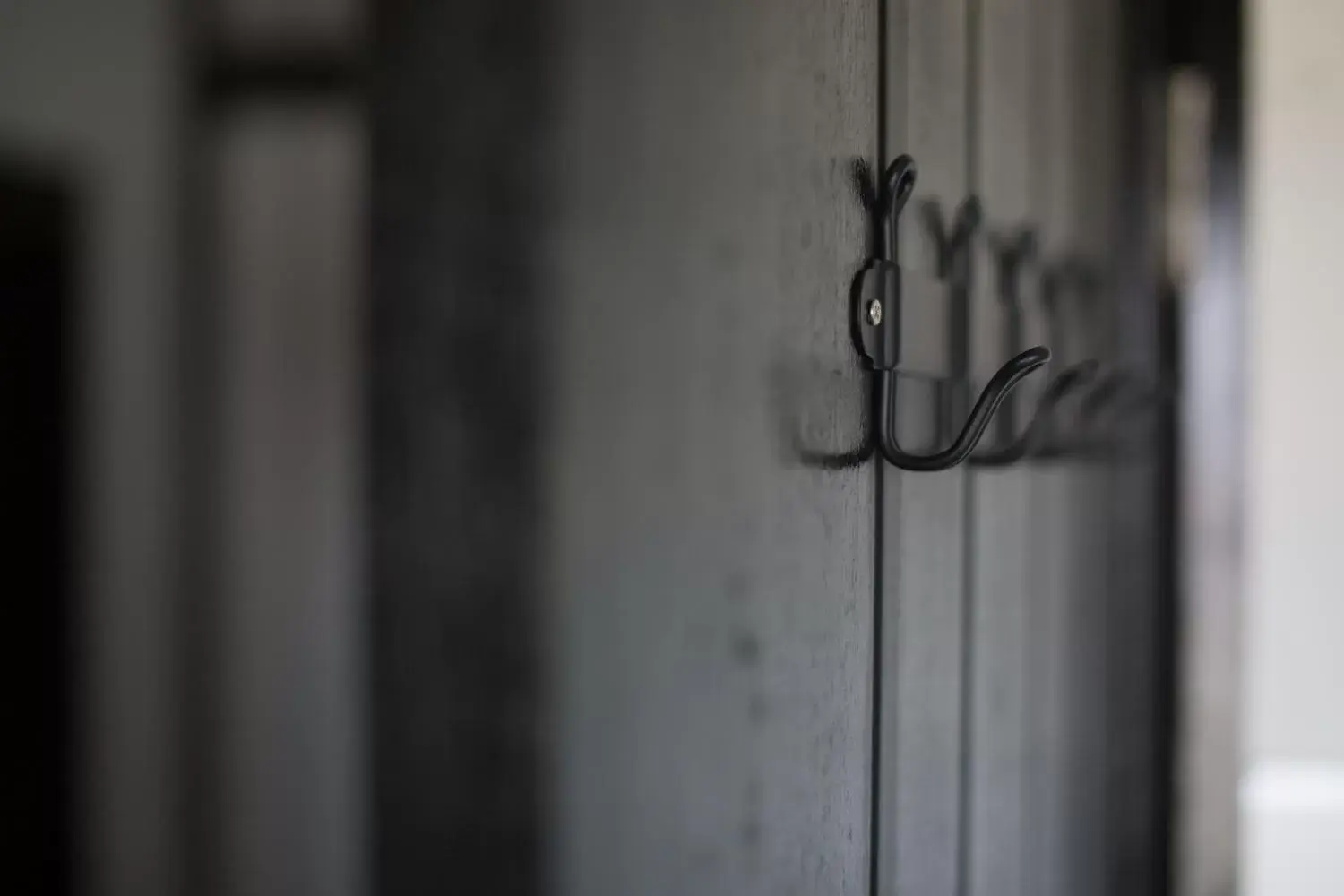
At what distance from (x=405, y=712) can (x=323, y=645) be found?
23 millimetres

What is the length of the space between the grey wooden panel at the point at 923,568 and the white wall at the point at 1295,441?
74cm

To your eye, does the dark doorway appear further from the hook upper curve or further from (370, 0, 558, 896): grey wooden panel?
the hook upper curve

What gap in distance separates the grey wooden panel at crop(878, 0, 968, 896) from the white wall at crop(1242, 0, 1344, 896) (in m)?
0.74

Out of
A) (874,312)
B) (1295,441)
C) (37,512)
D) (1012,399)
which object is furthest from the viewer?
(1295,441)

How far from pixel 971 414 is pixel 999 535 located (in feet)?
0.61

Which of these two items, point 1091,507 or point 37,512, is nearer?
point 37,512

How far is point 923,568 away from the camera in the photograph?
53 centimetres

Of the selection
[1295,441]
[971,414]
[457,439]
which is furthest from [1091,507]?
[457,439]

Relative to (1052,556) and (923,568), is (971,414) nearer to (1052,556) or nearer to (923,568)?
(923,568)

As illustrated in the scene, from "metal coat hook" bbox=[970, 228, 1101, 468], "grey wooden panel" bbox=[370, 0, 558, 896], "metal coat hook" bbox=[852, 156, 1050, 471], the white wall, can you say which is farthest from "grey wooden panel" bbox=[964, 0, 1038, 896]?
the white wall

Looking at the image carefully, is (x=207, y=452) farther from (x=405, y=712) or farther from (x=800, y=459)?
(x=800, y=459)

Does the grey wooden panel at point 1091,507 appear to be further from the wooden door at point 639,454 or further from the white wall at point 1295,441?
the white wall at point 1295,441

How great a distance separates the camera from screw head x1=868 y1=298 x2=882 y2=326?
17.1 inches

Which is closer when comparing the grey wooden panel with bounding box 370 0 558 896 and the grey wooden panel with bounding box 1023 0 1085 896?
the grey wooden panel with bounding box 370 0 558 896
